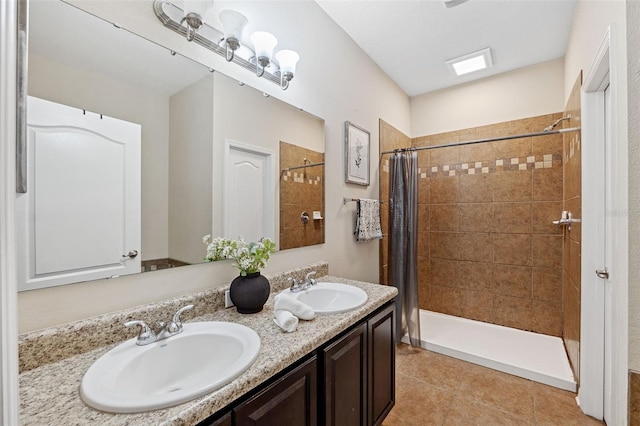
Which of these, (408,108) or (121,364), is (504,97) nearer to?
(408,108)

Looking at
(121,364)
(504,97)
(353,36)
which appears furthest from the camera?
(504,97)

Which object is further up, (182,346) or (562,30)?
(562,30)

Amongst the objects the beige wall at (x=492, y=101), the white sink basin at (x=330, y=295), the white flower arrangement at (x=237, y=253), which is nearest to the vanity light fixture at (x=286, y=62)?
the white flower arrangement at (x=237, y=253)

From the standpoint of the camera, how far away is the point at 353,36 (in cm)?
Answer: 227

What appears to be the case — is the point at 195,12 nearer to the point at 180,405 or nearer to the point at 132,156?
the point at 132,156

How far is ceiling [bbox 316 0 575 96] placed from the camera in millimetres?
1938

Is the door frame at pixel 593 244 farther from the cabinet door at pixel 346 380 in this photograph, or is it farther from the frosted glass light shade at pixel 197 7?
the frosted glass light shade at pixel 197 7

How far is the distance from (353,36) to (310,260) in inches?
71.0

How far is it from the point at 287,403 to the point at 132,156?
3.35 feet

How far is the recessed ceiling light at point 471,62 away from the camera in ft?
8.13

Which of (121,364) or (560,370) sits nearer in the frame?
(121,364)

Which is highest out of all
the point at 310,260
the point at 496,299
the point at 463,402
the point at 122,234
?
the point at 122,234

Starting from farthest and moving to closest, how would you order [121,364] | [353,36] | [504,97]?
[504,97], [353,36], [121,364]

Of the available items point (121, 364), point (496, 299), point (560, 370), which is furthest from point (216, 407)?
point (496, 299)
